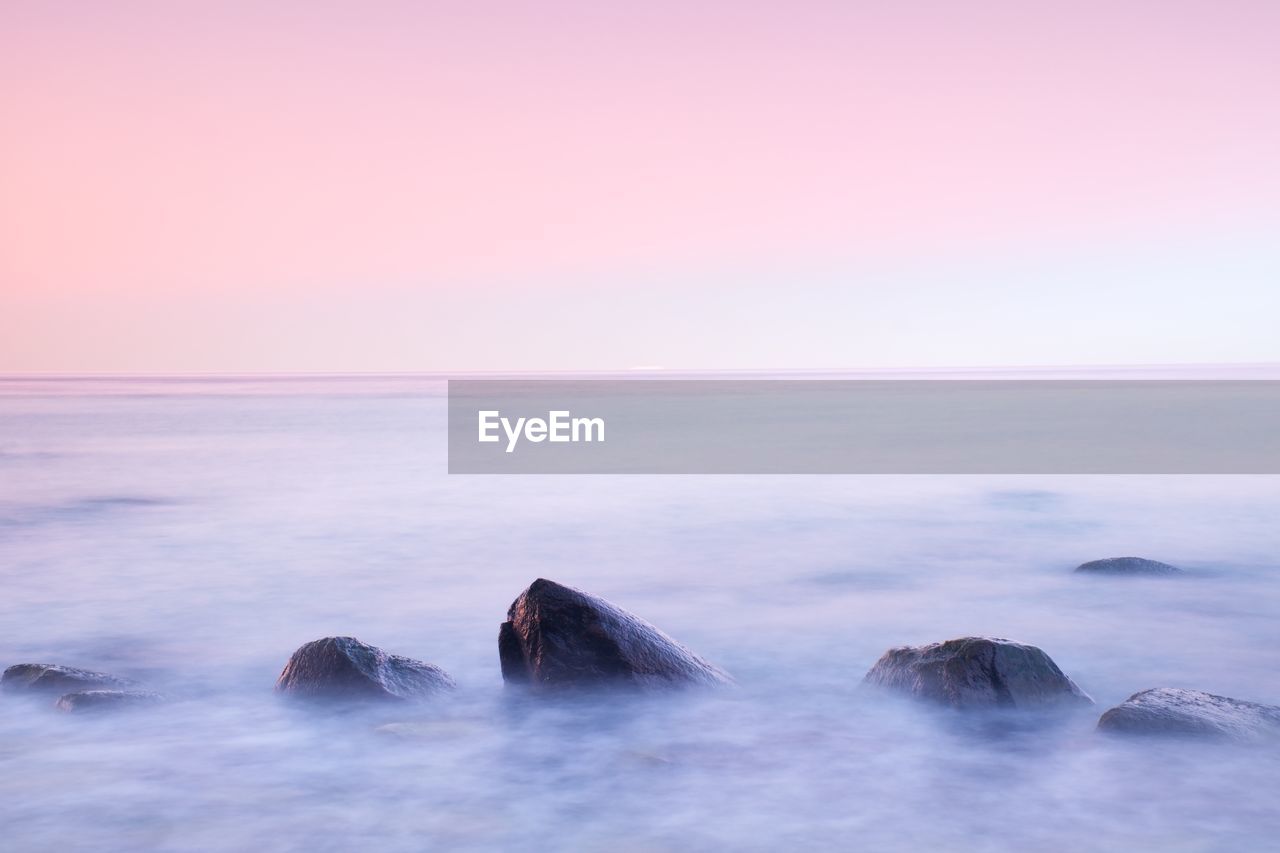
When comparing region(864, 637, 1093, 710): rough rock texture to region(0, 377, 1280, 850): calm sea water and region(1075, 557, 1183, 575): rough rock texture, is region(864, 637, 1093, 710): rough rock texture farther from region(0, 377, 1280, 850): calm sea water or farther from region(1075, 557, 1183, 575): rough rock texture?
region(1075, 557, 1183, 575): rough rock texture

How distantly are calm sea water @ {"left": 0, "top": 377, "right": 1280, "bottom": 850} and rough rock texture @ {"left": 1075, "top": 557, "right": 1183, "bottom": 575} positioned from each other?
0.25 meters

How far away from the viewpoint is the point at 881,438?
2633 centimetres

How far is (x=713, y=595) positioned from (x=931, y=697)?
3408 mm

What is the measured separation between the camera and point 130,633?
25.0 feet

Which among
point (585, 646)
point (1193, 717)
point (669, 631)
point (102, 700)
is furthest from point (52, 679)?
point (1193, 717)

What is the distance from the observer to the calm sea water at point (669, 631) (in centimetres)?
443

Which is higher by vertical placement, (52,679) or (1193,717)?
(1193,717)

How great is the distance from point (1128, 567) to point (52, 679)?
7.81 m

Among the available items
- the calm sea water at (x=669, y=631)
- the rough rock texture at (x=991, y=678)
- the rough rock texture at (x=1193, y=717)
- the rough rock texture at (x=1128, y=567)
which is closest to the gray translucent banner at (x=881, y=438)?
the calm sea water at (x=669, y=631)

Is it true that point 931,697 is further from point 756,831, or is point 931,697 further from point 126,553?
point 126,553

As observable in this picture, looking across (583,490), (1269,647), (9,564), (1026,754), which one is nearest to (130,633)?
(9,564)

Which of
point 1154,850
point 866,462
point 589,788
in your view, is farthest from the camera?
point 866,462

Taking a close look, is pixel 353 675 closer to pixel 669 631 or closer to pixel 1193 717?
pixel 669 631

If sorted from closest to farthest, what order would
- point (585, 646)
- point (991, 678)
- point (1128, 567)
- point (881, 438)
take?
point (991, 678)
point (585, 646)
point (1128, 567)
point (881, 438)
